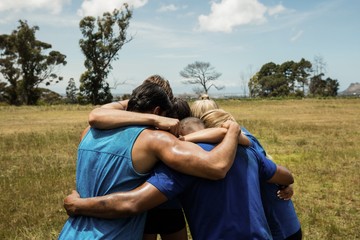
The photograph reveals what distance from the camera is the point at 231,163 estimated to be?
6.25 ft

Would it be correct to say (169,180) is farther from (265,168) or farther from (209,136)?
(265,168)

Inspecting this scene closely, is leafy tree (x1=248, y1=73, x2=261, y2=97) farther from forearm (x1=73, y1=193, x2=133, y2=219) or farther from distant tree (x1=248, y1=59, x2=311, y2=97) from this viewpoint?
forearm (x1=73, y1=193, x2=133, y2=219)

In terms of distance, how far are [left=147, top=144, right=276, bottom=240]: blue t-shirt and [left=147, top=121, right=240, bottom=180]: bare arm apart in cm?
7

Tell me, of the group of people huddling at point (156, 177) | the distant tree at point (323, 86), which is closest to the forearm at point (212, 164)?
the group of people huddling at point (156, 177)

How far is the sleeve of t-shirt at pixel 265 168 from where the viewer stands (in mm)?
2225

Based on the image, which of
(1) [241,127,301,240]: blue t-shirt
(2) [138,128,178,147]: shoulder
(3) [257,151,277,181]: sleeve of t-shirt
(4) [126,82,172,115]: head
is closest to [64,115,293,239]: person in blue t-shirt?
(2) [138,128,178,147]: shoulder

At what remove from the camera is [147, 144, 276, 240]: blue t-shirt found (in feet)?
6.24

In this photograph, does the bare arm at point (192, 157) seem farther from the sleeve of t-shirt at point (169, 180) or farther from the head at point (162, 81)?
the head at point (162, 81)

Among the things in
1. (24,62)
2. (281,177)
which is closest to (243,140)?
(281,177)

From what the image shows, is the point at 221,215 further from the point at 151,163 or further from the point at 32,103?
the point at 32,103

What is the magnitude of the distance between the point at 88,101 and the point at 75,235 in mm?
45769

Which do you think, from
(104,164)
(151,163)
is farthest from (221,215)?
(104,164)

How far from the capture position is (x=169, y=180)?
1.91 metres

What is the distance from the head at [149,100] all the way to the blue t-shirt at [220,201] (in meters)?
0.35
